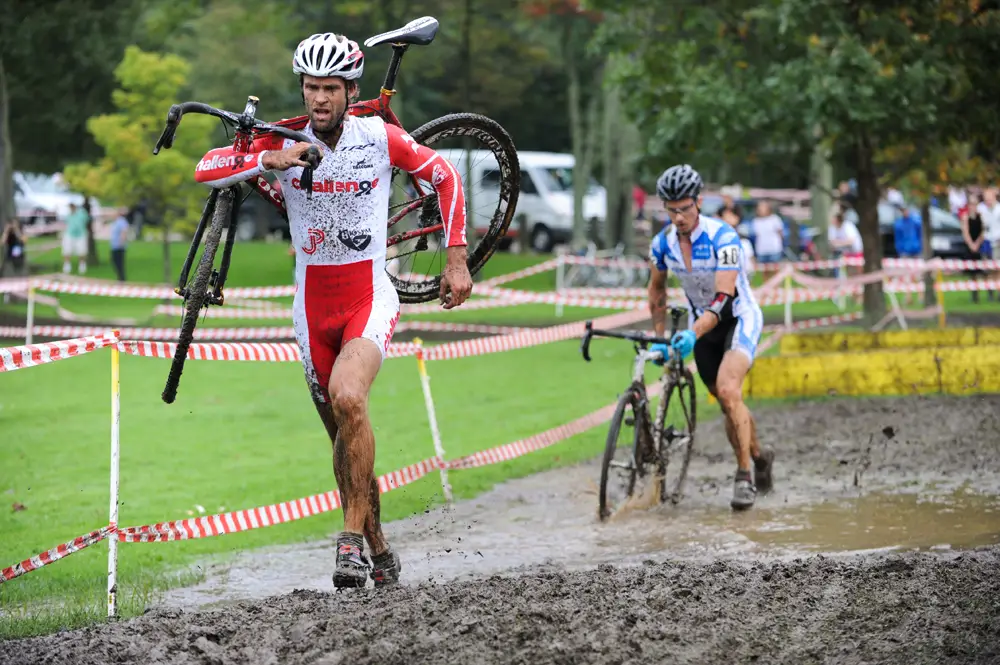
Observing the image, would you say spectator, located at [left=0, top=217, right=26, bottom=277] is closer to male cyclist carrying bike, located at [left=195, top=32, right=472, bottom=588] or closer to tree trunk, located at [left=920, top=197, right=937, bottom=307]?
tree trunk, located at [left=920, top=197, right=937, bottom=307]

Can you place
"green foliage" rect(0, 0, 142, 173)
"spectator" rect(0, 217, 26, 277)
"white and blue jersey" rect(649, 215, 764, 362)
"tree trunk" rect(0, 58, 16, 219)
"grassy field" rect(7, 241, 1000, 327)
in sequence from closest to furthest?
"white and blue jersey" rect(649, 215, 764, 362) → "grassy field" rect(7, 241, 1000, 327) → "spectator" rect(0, 217, 26, 277) → "tree trunk" rect(0, 58, 16, 219) → "green foliage" rect(0, 0, 142, 173)

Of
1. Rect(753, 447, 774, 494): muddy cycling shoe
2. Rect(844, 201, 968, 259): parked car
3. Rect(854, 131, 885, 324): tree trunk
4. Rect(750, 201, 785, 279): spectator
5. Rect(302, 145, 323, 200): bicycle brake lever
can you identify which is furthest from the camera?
Rect(844, 201, 968, 259): parked car

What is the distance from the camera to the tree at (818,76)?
62.2 feet

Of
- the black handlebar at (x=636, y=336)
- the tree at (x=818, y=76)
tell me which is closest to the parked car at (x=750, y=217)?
the tree at (x=818, y=76)

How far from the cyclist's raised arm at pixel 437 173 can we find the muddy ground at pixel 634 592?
1738 mm

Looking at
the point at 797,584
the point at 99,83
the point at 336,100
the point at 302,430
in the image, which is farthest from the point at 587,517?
the point at 99,83

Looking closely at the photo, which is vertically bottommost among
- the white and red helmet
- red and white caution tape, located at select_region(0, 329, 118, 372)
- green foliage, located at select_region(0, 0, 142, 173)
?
red and white caution tape, located at select_region(0, 329, 118, 372)

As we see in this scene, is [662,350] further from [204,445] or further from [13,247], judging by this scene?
[13,247]

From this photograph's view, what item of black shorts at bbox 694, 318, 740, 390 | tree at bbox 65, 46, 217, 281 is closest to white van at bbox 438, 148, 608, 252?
tree at bbox 65, 46, 217, 281

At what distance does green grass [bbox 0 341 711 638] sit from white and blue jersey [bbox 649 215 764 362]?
7.88 feet

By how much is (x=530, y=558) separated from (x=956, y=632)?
136 inches

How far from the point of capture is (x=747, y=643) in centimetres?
580

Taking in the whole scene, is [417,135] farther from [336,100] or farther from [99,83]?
[99,83]

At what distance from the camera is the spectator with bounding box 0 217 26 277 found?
31.9 meters
